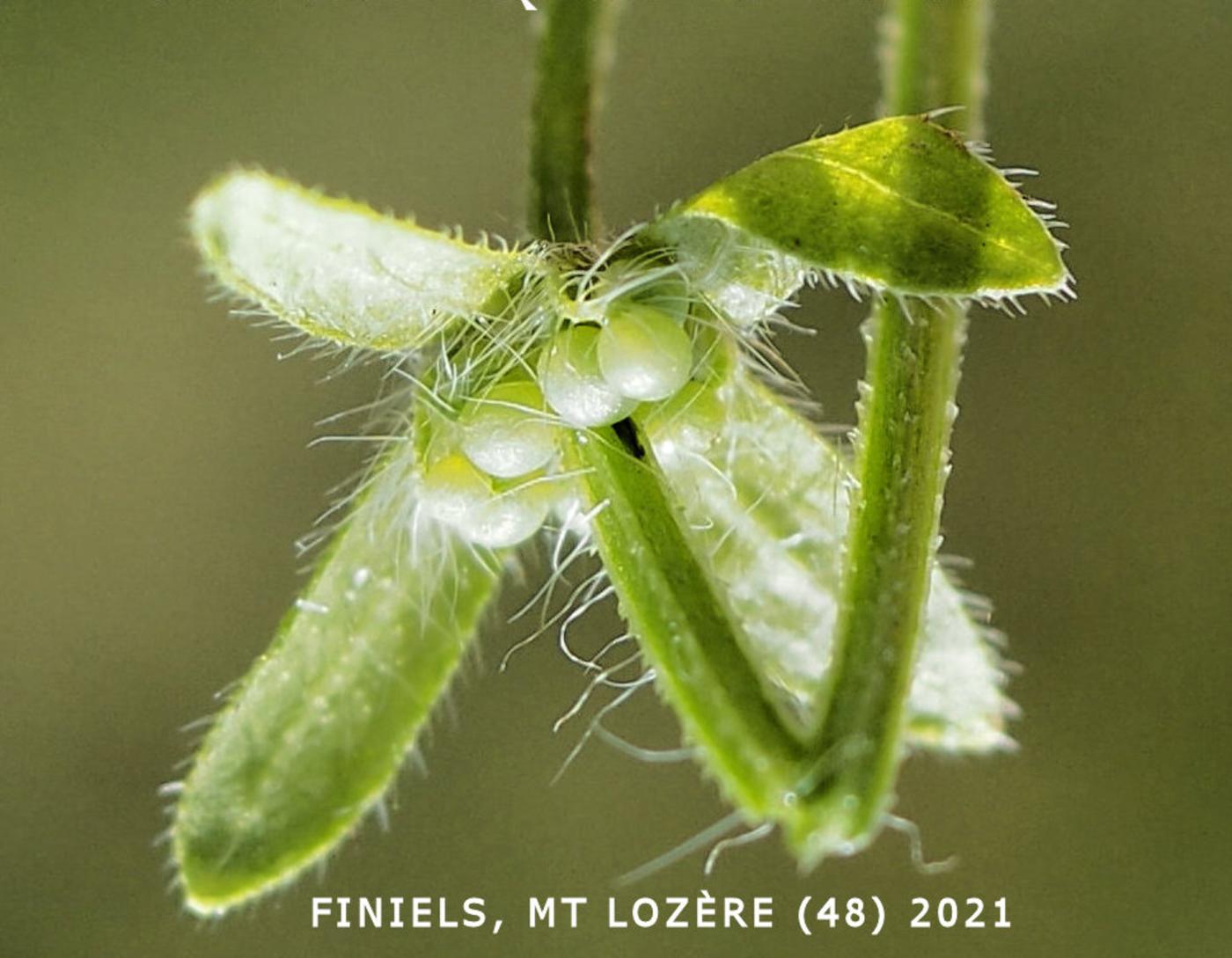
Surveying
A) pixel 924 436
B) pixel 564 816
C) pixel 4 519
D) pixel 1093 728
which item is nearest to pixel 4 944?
pixel 4 519

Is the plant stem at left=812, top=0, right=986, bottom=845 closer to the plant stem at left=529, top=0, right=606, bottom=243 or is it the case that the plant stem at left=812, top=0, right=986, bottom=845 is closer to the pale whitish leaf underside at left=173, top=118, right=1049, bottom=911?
the pale whitish leaf underside at left=173, top=118, right=1049, bottom=911

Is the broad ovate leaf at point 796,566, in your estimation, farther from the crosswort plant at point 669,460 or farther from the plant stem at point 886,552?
the plant stem at point 886,552

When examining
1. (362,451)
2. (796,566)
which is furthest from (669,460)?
(362,451)

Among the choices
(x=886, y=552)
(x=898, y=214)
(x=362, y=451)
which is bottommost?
(x=886, y=552)

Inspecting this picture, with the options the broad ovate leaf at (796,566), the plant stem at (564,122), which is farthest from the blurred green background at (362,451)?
the plant stem at (564,122)

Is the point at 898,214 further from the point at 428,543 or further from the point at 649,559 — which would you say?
the point at 428,543
